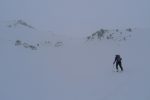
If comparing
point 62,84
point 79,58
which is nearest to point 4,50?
point 79,58

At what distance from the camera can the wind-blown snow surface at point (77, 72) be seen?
37.8 feet

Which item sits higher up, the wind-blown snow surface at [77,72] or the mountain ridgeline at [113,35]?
the mountain ridgeline at [113,35]

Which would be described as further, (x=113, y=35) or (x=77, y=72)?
(x=113, y=35)

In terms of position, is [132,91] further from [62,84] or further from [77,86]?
[62,84]

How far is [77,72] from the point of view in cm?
1675

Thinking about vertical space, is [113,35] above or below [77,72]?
above

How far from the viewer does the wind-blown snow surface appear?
1152 cm

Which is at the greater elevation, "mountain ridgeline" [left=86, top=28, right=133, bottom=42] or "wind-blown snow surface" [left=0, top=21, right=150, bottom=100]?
"mountain ridgeline" [left=86, top=28, right=133, bottom=42]

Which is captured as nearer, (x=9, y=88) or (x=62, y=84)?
(x=9, y=88)

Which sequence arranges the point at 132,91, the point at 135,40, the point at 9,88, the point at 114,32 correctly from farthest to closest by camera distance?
the point at 114,32
the point at 135,40
the point at 9,88
the point at 132,91

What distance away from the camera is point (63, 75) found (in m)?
16.1

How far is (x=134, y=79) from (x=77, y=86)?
2801 millimetres

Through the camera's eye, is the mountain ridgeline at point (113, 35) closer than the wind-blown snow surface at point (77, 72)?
No

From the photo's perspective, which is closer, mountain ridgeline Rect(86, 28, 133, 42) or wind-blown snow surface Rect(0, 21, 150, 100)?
wind-blown snow surface Rect(0, 21, 150, 100)
